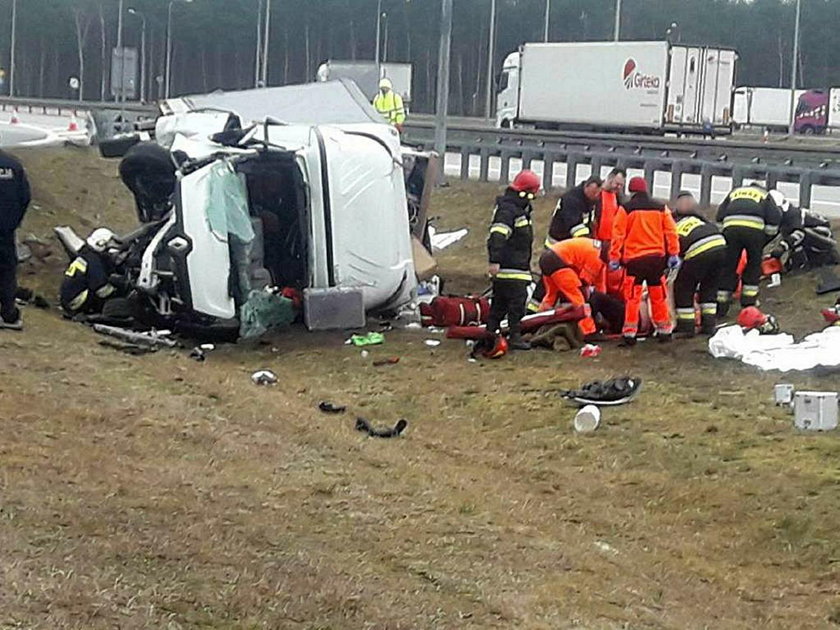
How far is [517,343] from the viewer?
12805mm

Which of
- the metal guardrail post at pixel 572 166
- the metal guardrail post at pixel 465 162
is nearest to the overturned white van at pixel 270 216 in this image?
the metal guardrail post at pixel 572 166

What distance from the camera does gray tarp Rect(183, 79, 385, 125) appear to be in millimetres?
15422

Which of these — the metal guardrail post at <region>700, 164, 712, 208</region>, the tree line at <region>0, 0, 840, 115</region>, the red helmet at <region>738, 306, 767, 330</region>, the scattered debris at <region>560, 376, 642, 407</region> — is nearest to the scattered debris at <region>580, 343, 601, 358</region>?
the red helmet at <region>738, 306, 767, 330</region>

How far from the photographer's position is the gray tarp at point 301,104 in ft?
50.6

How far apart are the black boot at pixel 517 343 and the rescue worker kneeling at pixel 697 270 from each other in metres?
1.40

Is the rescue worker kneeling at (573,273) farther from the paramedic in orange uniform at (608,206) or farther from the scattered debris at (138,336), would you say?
the scattered debris at (138,336)

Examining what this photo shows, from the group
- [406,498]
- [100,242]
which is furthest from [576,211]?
[406,498]

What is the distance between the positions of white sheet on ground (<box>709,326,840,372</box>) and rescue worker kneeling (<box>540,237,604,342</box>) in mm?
1299

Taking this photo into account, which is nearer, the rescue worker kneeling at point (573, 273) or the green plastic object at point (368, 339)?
the rescue worker kneeling at point (573, 273)

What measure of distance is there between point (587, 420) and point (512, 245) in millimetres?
2801

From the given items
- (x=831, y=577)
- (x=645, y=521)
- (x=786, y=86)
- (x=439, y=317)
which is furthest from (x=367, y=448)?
(x=786, y=86)

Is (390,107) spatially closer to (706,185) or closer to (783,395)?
(706,185)

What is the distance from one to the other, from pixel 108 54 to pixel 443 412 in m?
75.0

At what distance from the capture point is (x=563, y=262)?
12.9m
